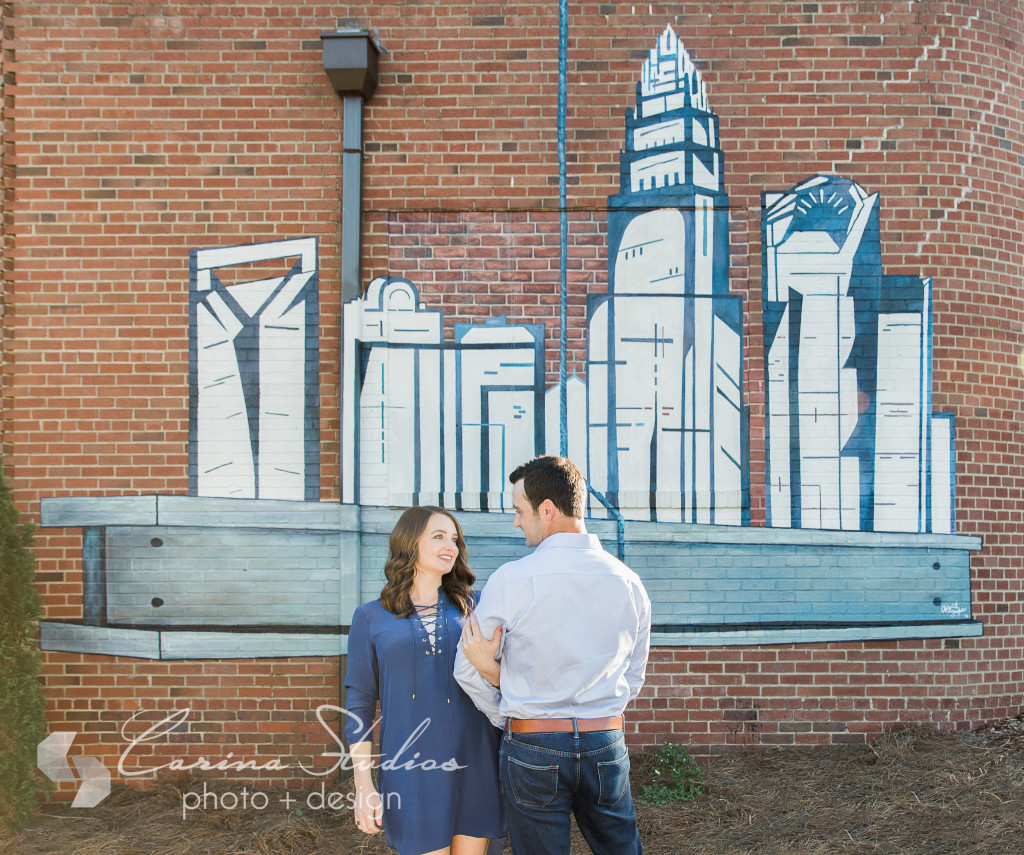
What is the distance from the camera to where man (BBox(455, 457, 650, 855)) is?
2.40 m

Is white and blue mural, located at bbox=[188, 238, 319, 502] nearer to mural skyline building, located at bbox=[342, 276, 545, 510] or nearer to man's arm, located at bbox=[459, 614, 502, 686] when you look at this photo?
mural skyline building, located at bbox=[342, 276, 545, 510]

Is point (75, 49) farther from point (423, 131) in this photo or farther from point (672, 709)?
point (672, 709)

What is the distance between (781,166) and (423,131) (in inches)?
96.3

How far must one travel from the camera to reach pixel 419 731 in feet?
8.41

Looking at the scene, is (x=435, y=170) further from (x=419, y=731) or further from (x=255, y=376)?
(x=419, y=731)

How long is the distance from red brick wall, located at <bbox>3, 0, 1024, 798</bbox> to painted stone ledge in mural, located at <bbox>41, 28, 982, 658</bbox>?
13cm

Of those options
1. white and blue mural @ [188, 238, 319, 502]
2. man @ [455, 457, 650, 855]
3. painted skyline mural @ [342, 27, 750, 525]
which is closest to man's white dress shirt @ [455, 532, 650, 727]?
man @ [455, 457, 650, 855]

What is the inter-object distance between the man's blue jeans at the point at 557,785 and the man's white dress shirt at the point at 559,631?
0.09 meters

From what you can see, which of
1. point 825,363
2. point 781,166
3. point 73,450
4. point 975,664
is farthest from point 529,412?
point 975,664

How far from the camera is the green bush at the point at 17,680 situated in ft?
13.6

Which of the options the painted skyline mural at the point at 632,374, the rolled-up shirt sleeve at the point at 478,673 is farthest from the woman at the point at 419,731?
the painted skyline mural at the point at 632,374

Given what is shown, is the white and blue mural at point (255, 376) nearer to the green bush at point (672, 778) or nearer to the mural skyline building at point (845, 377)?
the green bush at point (672, 778)

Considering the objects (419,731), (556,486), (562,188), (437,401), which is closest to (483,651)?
(419,731)

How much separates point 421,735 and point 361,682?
0.93 feet
